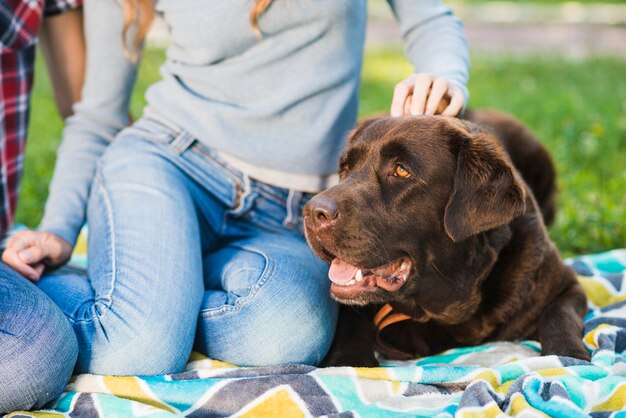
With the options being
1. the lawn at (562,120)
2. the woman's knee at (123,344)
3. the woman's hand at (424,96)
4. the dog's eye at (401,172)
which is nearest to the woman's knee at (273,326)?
the woman's knee at (123,344)

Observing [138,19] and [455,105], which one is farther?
[138,19]

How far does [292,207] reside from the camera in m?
3.21

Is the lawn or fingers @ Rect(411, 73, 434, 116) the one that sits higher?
fingers @ Rect(411, 73, 434, 116)

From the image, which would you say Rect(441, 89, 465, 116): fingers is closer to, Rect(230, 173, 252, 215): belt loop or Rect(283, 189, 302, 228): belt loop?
Rect(283, 189, 302, 228): belt loop

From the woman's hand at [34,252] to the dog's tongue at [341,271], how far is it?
104cm

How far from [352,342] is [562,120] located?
444 centimetres

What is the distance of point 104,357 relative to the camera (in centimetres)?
256

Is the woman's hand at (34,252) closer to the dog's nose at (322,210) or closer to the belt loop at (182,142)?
the belt loop at (182,142)

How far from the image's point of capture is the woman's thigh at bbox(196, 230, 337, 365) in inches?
107

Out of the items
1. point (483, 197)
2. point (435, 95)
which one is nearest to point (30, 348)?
point (483, 197)

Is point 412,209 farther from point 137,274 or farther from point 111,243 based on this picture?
point 111,243

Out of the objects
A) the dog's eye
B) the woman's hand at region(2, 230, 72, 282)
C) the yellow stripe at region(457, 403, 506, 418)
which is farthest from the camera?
the woman's hand at region(2, 230, 72, 282)

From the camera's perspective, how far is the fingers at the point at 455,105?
285 cm

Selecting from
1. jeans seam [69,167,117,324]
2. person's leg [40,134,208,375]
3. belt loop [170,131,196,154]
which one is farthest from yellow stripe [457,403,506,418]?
belt loop [170,131,196,154]
